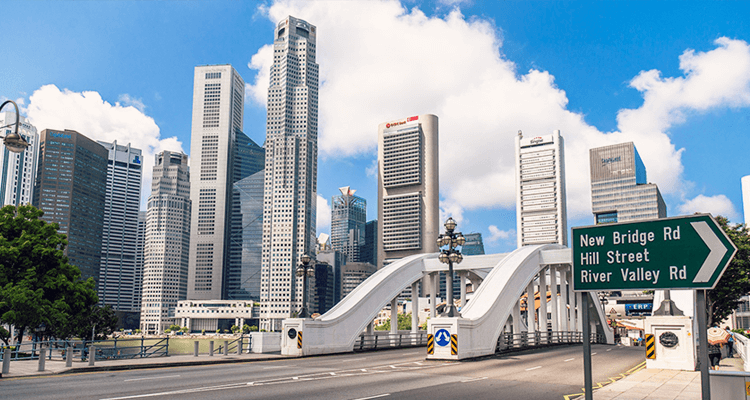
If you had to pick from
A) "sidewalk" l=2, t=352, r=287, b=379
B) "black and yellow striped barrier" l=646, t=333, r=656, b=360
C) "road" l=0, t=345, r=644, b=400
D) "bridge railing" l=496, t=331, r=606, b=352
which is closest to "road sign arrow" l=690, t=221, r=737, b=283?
"road" l=0, t=345, r=644, b=400

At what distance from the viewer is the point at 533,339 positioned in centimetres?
3431

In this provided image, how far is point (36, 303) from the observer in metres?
28.4

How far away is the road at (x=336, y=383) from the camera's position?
13188 millimetres

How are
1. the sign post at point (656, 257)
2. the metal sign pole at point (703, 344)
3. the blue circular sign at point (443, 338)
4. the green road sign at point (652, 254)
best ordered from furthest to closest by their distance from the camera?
the blue circular sign at point (443, 338) < the green road sign at point (652, 254) < the sign post at point (656, 257) < the metal sign pole at point (703, 344)

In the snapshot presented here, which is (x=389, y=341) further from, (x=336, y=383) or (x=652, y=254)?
(x=652, y=254)

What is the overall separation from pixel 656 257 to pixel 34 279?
31855 millimetres

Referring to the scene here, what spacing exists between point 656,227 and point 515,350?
24.0 meters

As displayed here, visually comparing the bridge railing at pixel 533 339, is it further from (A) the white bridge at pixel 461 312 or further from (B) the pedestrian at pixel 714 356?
(B) the pedestrian at pixel 714 356

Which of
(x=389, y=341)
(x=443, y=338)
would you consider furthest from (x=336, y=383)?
(x=389, y=341)

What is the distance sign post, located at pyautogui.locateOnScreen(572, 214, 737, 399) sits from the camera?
734 cm

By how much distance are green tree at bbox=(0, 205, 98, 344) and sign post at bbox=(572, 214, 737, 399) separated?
2882 cm

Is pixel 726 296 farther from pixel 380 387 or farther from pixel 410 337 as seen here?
pixel 380 387

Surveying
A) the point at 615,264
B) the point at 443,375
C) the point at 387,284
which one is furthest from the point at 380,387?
the point at 387,284

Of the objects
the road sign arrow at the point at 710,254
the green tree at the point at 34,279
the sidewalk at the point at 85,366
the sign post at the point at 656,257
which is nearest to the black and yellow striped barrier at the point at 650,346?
the sign post at the point at 656,257
